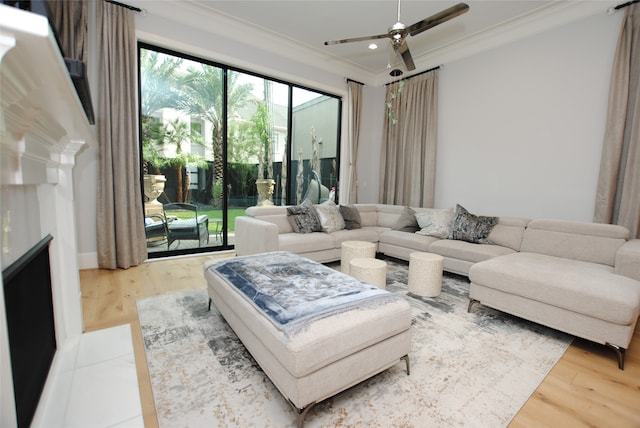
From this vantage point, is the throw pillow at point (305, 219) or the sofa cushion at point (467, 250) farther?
the throw pillow at point (305, 219)

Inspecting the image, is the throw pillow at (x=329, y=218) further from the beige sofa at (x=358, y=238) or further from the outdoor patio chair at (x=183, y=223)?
the outdoor patio chair at (x=183, y=223)

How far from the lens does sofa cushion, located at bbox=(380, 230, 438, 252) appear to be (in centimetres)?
346

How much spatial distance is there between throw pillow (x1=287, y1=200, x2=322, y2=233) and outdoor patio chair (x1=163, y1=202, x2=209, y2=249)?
1310 millimetres

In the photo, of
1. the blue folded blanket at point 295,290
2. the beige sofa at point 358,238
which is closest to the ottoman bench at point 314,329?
the blue folded blanket at point 295,290

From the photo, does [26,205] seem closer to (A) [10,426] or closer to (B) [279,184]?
(A) [10,426]

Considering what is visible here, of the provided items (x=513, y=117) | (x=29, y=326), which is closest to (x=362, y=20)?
(x=513, y=117)

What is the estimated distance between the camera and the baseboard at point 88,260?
318cm

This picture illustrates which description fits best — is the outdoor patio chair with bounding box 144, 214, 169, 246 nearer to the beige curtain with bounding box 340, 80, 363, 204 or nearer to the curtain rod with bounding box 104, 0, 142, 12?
the curtain rod with bounding box 104, 0, 142, 12

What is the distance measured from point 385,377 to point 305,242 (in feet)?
6.21

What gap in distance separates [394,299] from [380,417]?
21.2 inches

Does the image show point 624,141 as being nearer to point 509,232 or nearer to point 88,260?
point 509,232

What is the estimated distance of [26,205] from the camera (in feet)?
4.00

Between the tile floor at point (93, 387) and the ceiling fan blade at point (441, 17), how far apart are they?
9.70ft

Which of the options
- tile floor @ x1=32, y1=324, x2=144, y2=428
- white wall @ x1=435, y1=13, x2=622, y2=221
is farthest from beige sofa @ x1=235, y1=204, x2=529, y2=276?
tile floor @ x1=32, y1=324, x2=144, y2=428
